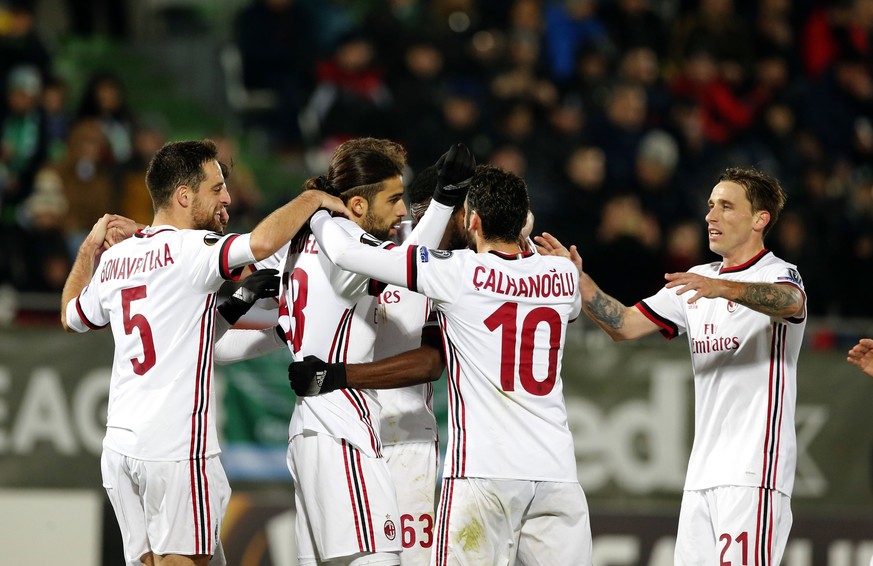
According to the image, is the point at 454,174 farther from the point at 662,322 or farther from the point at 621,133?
the point at 621,133

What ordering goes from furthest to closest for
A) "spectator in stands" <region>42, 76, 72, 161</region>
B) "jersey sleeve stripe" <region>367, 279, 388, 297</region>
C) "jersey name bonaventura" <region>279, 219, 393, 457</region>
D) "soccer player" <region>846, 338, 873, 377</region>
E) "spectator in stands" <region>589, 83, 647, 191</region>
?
1. "spectator in stands" <region>589, 83, 647, 191</region>
2. "spectator in stands" <region>42, 76, 72, 161</region>
3. "soccer player" <region>846, 338, 873, 377</region>
4. "jersey sleeve stripe" <region>367, 279, 388, 297</region>
5. "jersey name bonaventura" <region>279, 219, 393, 457</region>

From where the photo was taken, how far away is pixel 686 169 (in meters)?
13.7

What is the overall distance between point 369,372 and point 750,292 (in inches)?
71.0

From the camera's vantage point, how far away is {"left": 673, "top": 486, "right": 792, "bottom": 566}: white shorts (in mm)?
6156

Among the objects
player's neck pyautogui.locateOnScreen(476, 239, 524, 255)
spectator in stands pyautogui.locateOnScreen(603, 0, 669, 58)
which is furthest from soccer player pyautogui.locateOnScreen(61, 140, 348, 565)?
spectator in stands pyautogui.locateOnScreen(603, 0, 669, 58)

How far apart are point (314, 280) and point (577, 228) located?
21.3 feet

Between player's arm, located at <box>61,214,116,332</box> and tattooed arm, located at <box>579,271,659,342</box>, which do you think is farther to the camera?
tattooed arm, located at <box>579,271,659,342</box>

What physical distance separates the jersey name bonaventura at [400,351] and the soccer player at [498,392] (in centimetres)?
81

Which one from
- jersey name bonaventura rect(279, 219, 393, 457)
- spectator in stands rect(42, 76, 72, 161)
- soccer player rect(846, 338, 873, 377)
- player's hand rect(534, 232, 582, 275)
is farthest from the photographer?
spectator in stands rect(42, 76, 72, 161)

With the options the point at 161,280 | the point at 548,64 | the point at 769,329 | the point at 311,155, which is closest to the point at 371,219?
the point at 161,280

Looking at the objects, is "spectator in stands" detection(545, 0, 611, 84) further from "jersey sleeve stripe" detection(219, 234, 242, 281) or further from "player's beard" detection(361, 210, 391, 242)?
"jersey sleeve stripe" detection(219, 234, 242, 281)

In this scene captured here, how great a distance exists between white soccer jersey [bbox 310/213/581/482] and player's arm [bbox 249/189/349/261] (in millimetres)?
143

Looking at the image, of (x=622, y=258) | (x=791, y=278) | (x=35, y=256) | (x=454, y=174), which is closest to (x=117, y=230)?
(x=454, y=174)

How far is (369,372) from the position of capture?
19.9ft
